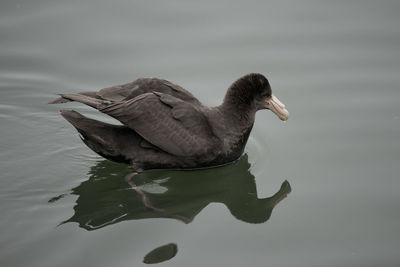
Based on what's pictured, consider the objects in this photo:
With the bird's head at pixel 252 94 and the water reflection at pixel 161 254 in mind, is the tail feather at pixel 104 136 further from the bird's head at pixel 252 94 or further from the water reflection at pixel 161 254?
the water reflection at pixel 161 254

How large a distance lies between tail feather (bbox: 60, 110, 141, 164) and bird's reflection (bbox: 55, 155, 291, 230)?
30 centimetres

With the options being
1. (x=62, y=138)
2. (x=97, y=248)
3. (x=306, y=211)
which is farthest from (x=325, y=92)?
(x=97, y=248)

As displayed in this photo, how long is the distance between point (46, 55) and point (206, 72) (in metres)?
2.69

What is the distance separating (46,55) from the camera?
10.1 meters

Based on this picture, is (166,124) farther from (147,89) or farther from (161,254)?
(161,254)

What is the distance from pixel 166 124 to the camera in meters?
7.61

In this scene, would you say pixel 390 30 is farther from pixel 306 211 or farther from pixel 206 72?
pixel 306 211

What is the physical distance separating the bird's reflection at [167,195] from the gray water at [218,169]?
0.08 feet

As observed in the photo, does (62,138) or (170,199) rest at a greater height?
(62,138)

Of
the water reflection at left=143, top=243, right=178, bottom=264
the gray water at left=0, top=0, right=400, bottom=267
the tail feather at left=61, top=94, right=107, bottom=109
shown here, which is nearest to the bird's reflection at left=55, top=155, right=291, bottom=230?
the gray water at left=0, top=0, right=400, bottom=267

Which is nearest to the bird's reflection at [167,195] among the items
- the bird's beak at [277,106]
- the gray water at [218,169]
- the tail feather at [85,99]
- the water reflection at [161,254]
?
the gray water at [218,169]

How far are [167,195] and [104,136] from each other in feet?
3.75

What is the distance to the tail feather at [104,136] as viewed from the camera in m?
7.68

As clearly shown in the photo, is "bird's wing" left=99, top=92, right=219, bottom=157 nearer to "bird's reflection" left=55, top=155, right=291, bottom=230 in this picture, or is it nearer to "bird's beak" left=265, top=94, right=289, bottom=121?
"bird's reflection" left=55, top=155, right=291, bottom=230
